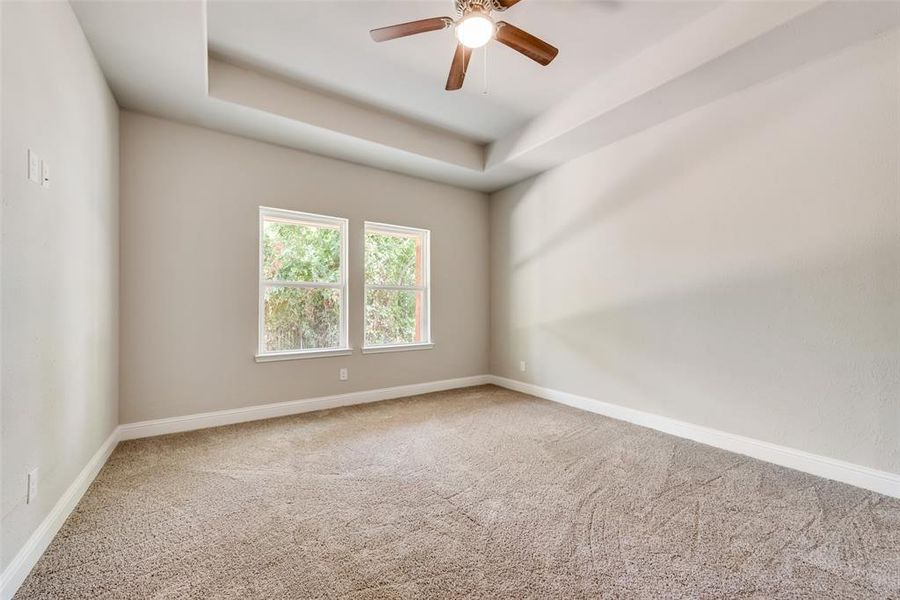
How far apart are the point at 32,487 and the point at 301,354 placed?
2.21 metres

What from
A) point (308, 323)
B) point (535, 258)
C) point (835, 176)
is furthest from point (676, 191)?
point (308, 323)

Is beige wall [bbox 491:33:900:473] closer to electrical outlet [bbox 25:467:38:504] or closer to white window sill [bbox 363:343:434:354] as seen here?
white window sill [bbox 363:343:434:354]

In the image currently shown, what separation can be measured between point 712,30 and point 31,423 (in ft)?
13.4

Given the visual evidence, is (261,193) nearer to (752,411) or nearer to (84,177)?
(84,177)

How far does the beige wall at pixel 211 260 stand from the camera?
3023mm

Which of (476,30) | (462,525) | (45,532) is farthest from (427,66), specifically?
(45,532)

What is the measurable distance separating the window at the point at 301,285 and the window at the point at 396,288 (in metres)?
0.34

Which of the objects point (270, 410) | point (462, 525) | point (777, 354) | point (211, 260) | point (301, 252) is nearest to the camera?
point (462, 525)

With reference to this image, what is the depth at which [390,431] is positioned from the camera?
10.5 feet

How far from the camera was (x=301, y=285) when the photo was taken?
379 cm

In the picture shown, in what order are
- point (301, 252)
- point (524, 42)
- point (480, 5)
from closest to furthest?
point (480, 5) < point (524, 42) < point (301, 252)

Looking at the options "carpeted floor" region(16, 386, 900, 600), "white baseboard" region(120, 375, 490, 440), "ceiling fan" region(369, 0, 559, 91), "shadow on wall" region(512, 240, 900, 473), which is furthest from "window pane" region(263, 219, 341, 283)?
"shadow on wall" region(512, 240, 900, 473)

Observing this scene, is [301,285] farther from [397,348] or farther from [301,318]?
[397,348]

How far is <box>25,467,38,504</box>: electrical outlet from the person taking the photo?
152 centimetres
